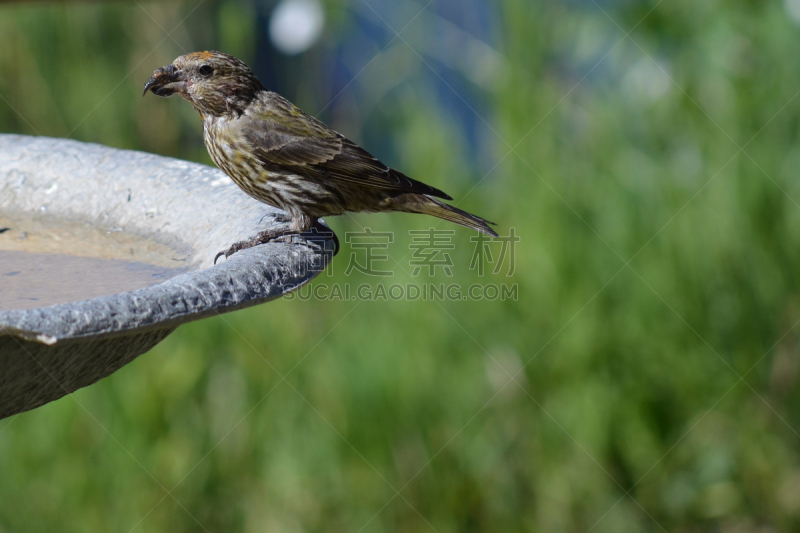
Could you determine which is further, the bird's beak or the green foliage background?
the green foliage background

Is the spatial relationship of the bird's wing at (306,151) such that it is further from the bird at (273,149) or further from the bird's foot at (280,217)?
the bird's foot at (280,217)

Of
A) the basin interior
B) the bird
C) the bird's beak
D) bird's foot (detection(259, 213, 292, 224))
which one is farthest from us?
the bird

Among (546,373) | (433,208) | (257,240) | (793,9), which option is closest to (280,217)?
(257,240)

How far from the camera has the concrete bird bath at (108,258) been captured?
49.3 inches

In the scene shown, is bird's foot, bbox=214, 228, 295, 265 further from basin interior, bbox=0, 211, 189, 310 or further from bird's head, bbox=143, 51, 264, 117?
bird's head, bbox=143, 51, 264, 117

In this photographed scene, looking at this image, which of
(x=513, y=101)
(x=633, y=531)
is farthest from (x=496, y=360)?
(x=513, y=101)

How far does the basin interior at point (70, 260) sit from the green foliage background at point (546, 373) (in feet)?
3.47

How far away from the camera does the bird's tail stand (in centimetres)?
257

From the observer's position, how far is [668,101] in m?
3.35

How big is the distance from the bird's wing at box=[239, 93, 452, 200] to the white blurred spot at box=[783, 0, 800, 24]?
5.72 ft

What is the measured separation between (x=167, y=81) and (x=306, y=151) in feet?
1.43

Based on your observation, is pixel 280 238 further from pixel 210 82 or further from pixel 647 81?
pixel 647 81

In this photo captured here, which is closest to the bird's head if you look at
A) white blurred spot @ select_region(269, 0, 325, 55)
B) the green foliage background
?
the green foliage background

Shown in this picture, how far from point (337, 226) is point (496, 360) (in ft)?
4.27
